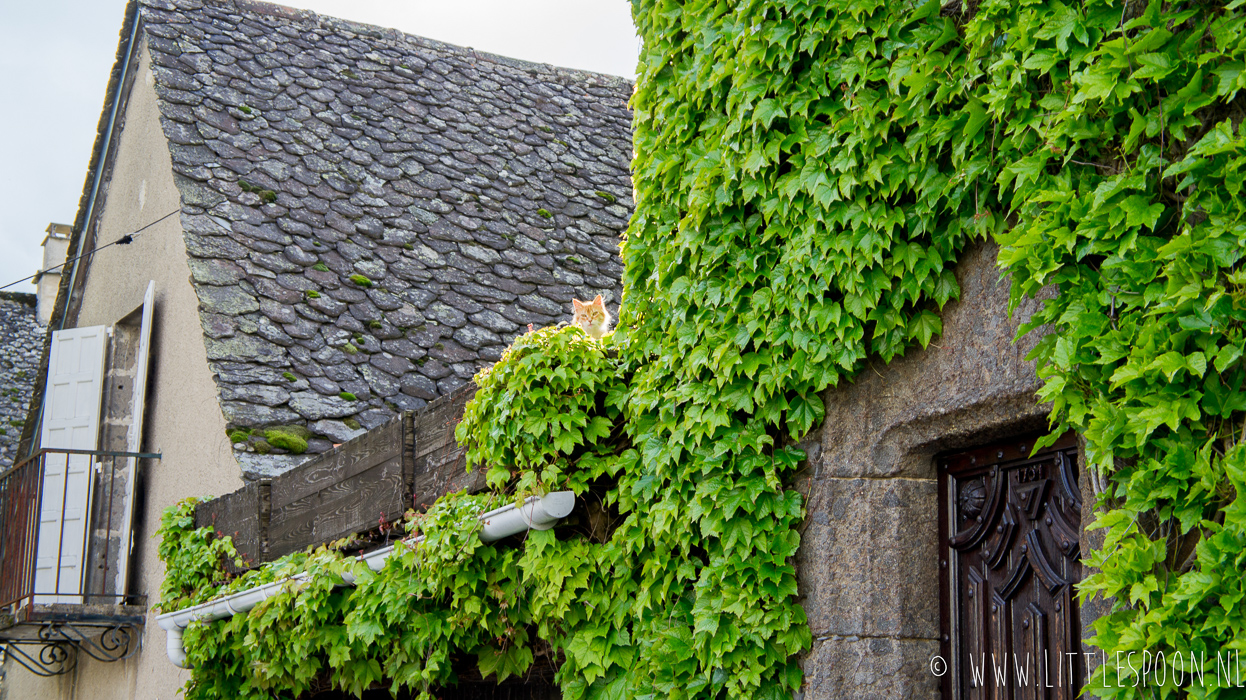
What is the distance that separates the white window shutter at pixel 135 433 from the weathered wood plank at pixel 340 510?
2.59 meters

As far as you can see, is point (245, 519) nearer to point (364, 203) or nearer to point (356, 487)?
point (356, 487)

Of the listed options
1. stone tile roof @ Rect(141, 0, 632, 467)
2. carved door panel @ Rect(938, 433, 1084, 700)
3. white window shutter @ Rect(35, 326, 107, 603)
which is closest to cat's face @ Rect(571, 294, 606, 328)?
carved door panel @ Rect(938, 433, 1084, 700)

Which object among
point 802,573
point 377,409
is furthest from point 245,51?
point 802,573

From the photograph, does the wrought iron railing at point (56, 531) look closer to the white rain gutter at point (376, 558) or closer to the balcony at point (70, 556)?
the balcony at point (70, 556)

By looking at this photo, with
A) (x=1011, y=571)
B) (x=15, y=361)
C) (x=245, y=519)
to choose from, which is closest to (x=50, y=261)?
(x=15, y=361)

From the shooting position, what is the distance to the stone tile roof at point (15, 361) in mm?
15719

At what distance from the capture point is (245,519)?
6055 millimetres

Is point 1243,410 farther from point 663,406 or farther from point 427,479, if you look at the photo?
point 427,479

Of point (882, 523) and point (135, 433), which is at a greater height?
point (135, 433)

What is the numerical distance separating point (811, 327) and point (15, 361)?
16.8m

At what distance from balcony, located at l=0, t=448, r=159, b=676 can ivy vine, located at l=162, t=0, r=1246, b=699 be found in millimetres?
3368

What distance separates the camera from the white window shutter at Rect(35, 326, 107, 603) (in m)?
7.82

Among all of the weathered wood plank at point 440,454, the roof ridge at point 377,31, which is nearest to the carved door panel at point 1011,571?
the weathered wood plank at point 440,454

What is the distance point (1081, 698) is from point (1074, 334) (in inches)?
35.8
